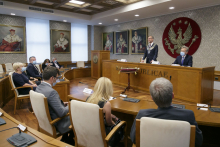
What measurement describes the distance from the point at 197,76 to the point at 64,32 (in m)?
8.26

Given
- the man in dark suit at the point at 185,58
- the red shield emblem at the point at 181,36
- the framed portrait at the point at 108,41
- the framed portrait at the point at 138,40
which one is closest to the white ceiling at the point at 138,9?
→ the red shield emblem at the point at 181,36

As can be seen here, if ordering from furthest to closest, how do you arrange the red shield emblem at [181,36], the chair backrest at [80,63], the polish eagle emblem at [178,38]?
the chair backrest at [80,63] → the polish eagle emblem at [178,38] → the red shield emblem at [181,36]

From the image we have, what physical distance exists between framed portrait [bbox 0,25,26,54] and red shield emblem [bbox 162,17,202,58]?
726 centimetres

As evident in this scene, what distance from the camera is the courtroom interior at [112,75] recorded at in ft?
4.80

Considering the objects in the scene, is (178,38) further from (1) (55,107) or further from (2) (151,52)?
(1) (55,107)

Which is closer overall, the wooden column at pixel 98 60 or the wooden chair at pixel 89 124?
the wooden chair at pixel 89 124

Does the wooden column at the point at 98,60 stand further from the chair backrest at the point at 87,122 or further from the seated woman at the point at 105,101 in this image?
the chair backrest at the point at 87,122

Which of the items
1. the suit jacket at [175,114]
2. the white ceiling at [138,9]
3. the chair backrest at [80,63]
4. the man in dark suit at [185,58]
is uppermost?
the white ceiling at [138,9]

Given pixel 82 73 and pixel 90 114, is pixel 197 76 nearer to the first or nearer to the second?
pixel 90 114

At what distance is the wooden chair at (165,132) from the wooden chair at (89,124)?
489 millimetres

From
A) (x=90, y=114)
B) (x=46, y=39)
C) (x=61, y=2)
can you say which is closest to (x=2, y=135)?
(x=90, y=114)

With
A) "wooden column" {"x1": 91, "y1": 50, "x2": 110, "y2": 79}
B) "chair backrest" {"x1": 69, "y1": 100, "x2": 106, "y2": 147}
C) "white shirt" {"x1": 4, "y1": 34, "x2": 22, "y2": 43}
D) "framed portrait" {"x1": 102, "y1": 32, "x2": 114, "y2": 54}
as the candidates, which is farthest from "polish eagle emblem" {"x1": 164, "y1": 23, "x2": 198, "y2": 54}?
"white shirt" {"x1": 4, "y1": 34, "x2": 22, "y2": 43}

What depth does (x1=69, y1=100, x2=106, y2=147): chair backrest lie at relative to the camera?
174cm

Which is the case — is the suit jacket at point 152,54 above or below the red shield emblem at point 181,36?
below
